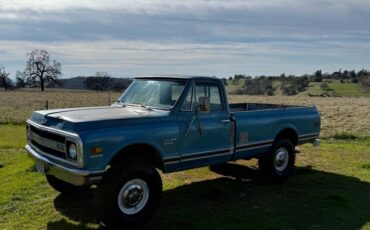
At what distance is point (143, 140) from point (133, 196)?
75 centimetres

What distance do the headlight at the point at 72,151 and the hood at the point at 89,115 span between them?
284 mm

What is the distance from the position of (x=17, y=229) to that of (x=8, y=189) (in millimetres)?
1929

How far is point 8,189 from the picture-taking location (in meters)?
7.55

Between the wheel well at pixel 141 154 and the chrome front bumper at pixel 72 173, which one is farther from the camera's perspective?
the wheel well at pixel 141 154

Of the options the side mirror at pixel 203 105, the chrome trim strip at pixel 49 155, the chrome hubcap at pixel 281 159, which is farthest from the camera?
the chrome hubcap at pixel 281 159

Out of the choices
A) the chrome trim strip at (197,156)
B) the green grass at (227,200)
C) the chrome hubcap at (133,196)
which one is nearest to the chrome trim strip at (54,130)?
the chrome hubcap at (133,196)

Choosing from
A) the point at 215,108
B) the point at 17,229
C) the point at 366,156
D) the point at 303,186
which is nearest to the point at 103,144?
the point at 17,229

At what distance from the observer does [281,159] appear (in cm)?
880

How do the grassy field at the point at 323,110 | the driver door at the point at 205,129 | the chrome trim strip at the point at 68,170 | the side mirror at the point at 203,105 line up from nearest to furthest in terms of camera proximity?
the chrome trim strip at the point at 68,170 → the driver door at the point at 205,129 → the side mirror at the point at 203,105 → the grassy field at the point at 323,110

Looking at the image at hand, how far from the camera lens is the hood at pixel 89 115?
5.76 metres

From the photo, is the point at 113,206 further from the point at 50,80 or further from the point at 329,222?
the point at 50,80

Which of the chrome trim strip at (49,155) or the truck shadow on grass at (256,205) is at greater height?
the chrome trim strip at (49,155)

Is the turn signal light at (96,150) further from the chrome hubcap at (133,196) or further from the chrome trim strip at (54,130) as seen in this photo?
the chrome hubcap at (133,196)

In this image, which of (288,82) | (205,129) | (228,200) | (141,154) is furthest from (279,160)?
(288,82)
